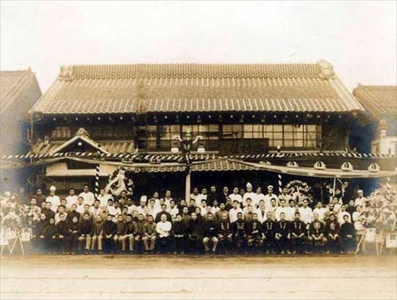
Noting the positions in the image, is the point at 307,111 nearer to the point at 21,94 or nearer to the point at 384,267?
the point at 384,267

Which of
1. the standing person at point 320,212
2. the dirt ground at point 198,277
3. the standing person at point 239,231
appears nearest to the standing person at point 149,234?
the dirt ground at point 198,277

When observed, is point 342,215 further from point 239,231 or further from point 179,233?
point 179,233

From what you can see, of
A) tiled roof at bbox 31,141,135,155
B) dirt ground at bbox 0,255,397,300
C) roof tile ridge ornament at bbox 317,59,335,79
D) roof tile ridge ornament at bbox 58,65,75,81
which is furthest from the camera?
roof tile ridge ornament at bbox 58,65,75,81

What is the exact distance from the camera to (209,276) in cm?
948

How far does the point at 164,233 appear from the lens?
41.2ft

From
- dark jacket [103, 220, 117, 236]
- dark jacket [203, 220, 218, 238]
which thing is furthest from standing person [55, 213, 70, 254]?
dark jacket [203, 220, 218, 238]

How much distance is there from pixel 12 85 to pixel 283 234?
43.4 feet

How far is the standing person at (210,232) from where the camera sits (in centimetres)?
1260

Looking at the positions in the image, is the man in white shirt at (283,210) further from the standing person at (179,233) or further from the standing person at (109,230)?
the standing person at (109,230)

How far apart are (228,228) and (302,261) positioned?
2.20m

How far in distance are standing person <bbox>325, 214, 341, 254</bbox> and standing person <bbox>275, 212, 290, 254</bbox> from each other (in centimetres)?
101

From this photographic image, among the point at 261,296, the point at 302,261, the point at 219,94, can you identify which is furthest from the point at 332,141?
the point at 261,296

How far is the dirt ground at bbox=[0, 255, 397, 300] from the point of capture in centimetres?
809

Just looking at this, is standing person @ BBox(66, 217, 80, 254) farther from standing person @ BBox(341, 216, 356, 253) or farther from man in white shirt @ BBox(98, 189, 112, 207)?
standing person @ BBox(341, 216, 356, 253)
